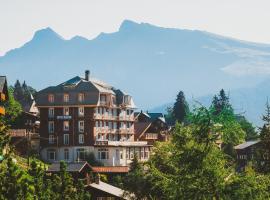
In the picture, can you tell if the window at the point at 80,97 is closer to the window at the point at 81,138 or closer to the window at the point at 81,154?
the window at the point at 81,138

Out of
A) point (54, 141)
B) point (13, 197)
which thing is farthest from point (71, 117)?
point (13, 197)

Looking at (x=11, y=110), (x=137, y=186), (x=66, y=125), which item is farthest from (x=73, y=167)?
(x=11, y=110)

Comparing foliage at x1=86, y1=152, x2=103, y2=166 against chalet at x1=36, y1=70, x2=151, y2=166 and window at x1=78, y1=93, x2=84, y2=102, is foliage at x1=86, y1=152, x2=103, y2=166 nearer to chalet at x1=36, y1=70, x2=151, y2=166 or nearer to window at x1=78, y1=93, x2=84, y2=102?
chalet at x1=36, y1=70, x2=151, y2=166

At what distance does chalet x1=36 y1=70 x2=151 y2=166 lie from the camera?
108 m

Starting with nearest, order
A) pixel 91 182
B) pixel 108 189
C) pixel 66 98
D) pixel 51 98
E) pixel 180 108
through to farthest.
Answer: pixel 108 189 → pixel 91 182 → pixel 66 98 → pixel 51 98 → pixel 180 108

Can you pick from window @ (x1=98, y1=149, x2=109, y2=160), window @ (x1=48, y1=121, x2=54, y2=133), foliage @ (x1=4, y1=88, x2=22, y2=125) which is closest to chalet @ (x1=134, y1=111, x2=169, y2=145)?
window @ (x1=98, y1=149, x2=109, y2=160)

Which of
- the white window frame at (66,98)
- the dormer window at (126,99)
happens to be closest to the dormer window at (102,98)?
the white window frame at (66,98)

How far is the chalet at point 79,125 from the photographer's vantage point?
4269 inches

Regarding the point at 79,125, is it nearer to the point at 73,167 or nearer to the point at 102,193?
the point at 73,167

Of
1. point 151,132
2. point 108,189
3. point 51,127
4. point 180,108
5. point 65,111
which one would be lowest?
point 108,189

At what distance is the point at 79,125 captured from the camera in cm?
11031

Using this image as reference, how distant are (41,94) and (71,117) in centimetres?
736

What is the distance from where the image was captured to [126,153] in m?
113

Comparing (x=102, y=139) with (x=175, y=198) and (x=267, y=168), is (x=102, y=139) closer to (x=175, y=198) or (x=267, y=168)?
(x=267, y=168)
